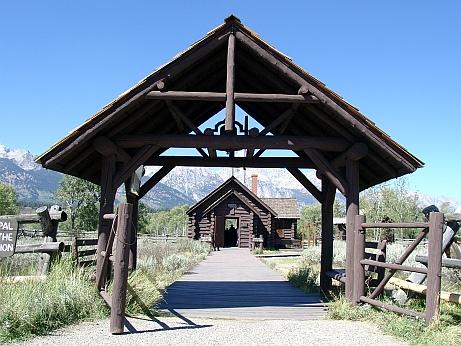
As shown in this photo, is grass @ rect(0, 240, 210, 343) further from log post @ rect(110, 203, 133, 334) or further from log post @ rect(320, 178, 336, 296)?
log post @ rect(320, 178, 336, 296)

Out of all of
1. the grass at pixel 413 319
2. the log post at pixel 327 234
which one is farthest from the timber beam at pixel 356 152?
the grass at pixel 413 319

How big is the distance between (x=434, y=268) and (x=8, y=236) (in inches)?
280

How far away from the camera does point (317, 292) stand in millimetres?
11602

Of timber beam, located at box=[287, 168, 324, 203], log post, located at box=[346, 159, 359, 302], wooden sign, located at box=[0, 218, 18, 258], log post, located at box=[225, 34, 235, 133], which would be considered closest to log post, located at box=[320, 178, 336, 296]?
timber beam, located at box=[287, 168, 324, 203]

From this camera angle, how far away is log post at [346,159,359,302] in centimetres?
897

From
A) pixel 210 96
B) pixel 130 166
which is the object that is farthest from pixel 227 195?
pixel 210 96

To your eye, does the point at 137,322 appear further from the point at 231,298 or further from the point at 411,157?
the point at 411,157

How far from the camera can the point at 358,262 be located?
880 cm

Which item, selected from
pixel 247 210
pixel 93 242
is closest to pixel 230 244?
pixel 247 210

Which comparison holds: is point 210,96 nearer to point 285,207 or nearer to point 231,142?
point 231,142

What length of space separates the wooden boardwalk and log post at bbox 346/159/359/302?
0.77 meters

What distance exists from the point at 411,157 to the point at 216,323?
4.53 metres

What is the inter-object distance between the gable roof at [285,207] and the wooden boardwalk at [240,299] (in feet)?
86.4

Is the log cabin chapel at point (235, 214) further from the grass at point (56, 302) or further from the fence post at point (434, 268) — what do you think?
the fence post at point (434, 268)
